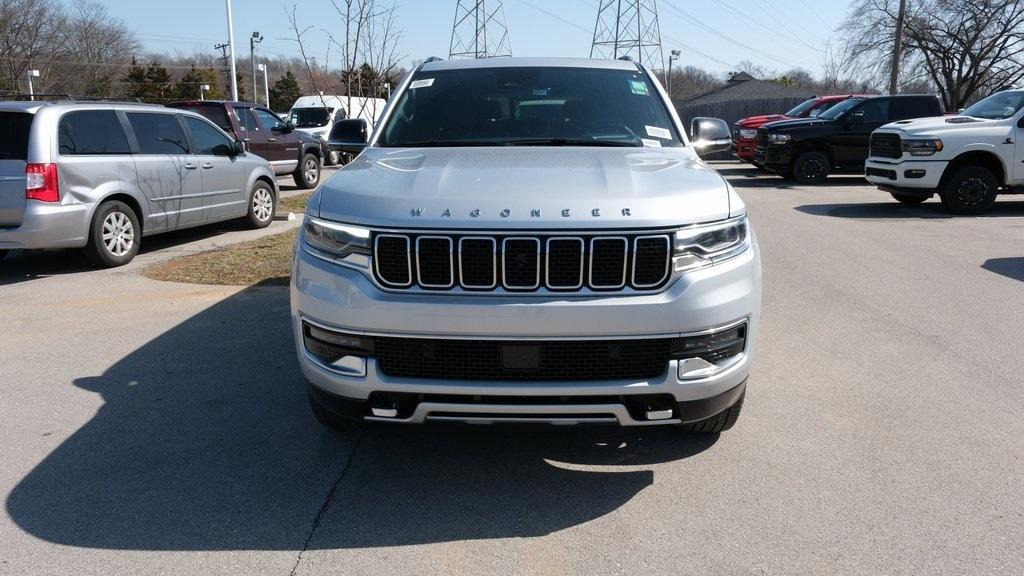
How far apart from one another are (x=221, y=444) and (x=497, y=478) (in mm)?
1429

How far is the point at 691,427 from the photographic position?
3.66m

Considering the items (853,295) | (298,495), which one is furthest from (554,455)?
(853,295)

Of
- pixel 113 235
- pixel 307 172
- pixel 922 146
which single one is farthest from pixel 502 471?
pixel 307 172

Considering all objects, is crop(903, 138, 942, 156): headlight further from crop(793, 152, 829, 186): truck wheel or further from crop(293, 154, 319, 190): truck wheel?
crop(293, 154, 319, 190): truck wheel

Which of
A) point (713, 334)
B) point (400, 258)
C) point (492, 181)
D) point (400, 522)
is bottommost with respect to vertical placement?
point (400, 522)

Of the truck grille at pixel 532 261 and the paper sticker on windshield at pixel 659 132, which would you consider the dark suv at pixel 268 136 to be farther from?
the truck grille at pixel 532 261

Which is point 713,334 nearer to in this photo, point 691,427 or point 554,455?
point 691,427

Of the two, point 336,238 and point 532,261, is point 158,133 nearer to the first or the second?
point 336,238

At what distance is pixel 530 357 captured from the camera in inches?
121

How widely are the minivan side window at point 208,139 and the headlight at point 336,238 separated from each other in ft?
24.0

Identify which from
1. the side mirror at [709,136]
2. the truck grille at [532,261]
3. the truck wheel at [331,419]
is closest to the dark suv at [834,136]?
the side mirror at [709,136]

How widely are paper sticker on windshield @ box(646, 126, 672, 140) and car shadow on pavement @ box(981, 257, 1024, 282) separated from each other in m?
5.16

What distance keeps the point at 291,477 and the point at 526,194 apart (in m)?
1.67

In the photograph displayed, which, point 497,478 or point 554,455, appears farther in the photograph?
point 554,455
